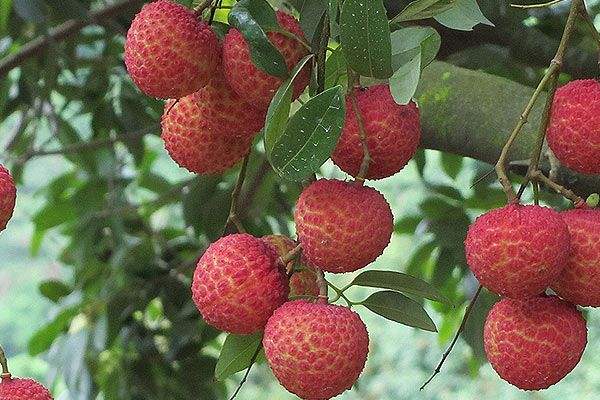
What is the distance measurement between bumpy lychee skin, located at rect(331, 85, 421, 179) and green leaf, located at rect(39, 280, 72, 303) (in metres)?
0.85

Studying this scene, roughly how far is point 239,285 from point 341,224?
0.16 ft

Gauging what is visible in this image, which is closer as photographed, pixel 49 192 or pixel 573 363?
pixel 573 363

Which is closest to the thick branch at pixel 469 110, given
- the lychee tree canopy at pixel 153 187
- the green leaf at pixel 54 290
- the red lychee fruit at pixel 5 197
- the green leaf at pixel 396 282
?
the lychee tree canopy at pixel 153 187

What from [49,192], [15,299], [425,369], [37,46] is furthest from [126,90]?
[15,299]

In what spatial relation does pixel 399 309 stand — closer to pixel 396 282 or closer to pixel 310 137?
pixel 396 282

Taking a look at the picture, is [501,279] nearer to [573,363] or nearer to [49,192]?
[573,363]

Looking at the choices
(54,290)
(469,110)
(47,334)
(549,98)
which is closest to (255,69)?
(549,98)

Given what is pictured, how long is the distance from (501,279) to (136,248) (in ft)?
2.34

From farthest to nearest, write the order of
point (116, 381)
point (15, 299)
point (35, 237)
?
1. point (15, 299)
2. point (35, 237)
3. point (116, 381)

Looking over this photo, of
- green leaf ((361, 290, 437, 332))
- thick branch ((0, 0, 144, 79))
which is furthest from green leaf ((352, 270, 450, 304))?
thick branch ((0, 0, 144, 79))

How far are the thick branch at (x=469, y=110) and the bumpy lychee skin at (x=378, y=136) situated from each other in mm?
247

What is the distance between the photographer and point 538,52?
893 mm

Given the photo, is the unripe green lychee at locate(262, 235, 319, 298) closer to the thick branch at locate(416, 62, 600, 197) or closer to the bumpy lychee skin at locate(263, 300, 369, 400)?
the bumpy lychee skin at locate(263, 300, 369, 400)

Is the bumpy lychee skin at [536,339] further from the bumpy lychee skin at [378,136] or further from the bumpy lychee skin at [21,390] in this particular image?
the bumpy lychee skin at [21,390]
